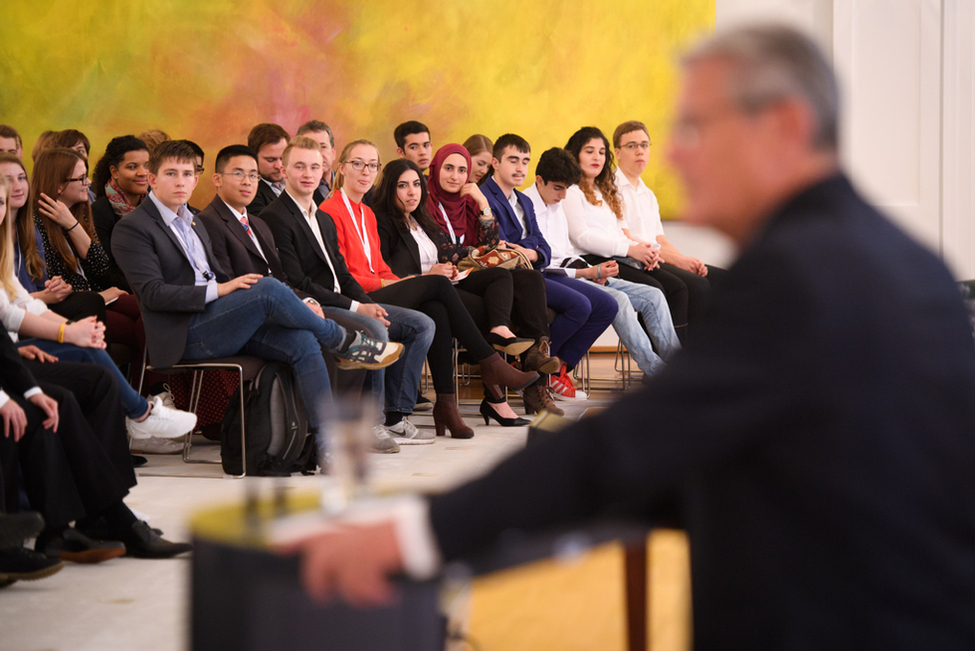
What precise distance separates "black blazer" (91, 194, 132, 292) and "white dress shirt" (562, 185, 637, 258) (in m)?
Result: 2.59

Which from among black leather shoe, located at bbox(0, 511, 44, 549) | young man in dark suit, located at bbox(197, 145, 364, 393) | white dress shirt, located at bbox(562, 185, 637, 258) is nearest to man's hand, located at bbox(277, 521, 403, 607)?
black leather shoe, located at bbox(0, 511, 44, 549)

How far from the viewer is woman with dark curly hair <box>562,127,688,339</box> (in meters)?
5.60

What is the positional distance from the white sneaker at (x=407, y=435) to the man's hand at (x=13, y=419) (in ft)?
6.94

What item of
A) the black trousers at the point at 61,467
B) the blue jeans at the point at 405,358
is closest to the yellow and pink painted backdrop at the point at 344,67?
the blue jeans at the point at 405,358

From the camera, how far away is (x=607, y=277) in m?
5.49

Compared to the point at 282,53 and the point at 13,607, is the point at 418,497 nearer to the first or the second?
the point at 13,607

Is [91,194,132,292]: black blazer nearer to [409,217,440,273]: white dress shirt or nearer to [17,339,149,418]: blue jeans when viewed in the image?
[17,339,149,418]: blue jeans

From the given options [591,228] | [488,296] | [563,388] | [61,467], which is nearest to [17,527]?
[61,467]

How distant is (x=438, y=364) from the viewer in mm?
4426

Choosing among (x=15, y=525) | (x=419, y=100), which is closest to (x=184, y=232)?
(x=15, y=525)

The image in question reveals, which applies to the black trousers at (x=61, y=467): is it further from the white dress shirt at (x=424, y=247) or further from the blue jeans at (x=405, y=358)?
the white dress shirt at (x=424, y=247)

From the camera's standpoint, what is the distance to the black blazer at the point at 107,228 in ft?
13.6

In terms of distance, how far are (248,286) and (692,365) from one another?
2993 mm

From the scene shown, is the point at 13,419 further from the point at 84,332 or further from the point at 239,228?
the point at 239,228
